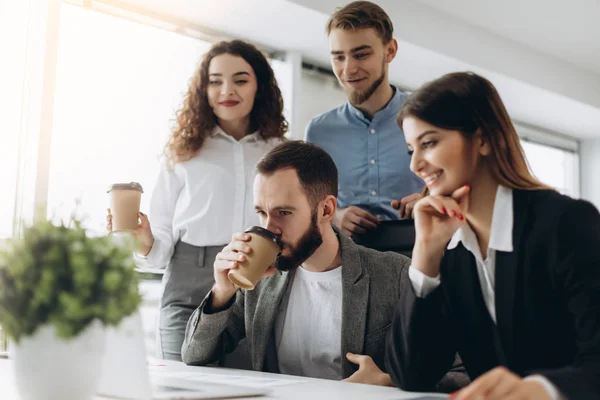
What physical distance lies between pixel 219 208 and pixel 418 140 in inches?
43.9

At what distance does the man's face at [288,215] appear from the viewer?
1.75m

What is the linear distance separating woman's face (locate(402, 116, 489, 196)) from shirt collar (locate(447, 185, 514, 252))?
7 centimetres

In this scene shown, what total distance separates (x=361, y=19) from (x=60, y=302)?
6.08ft

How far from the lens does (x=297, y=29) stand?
434 cm

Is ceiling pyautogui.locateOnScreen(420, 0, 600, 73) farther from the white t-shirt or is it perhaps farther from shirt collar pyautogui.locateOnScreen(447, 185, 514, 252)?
shirt collar pyautogui.locateOnScreen(447, 185, 514, 252)

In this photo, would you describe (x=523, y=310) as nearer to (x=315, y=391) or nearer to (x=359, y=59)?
(x=315, y=391)

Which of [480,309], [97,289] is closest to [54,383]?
[97,289]

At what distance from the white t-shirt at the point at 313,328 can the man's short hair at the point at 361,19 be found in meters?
1.00

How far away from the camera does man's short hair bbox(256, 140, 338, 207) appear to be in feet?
5.99

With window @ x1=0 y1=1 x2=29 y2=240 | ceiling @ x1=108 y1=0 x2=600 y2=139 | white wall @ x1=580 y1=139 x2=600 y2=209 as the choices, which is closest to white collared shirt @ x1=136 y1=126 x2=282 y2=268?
window @ x1=0 y1=1 x2=29 y2=240

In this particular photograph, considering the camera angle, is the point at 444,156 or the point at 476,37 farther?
the point at 476,37

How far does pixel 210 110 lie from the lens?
2436mm

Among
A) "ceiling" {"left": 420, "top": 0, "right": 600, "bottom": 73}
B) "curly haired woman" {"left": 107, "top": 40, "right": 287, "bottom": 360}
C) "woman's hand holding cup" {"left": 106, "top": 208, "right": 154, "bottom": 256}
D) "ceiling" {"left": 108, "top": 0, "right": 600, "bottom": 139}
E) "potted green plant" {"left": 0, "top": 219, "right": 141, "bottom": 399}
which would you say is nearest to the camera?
"potted green plant" {"left": 0, "top": 219, "right": 141, "bottom": 399}

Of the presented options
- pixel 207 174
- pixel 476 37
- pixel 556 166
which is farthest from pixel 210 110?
pixel 556 166
